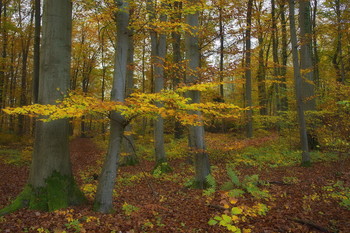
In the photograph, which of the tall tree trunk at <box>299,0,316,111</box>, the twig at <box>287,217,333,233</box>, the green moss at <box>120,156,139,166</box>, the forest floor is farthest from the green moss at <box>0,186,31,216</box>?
the tall tree trunk at <box>299,0,316,111</box>

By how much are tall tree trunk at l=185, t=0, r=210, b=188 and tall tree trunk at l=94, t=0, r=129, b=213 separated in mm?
2224

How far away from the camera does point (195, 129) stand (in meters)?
7.13

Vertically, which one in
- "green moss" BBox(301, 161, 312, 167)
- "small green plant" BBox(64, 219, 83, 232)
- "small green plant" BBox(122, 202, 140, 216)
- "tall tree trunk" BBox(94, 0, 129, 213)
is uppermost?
"tall tree trunk" BBox(94, 0, 129, 213)

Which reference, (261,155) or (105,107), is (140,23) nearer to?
(105,107)

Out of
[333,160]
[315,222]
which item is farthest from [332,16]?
[315,222]

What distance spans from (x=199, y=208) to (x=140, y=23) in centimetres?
480

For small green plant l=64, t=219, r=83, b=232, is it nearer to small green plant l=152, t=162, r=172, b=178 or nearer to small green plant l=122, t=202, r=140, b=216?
small green plant l=122, t=202, r=140, b=216

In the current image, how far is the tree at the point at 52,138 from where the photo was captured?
521cm

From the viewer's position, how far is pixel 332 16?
14070mm

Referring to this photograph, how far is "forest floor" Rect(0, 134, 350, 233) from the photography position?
14.5ft

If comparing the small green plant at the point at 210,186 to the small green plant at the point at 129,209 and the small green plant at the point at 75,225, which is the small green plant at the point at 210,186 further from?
the small green plant at the point at 75,225

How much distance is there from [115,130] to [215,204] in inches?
119

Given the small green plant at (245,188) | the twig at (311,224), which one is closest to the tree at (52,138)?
the small green plant at (245,188)

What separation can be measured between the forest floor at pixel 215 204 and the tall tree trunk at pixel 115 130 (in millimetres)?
389
